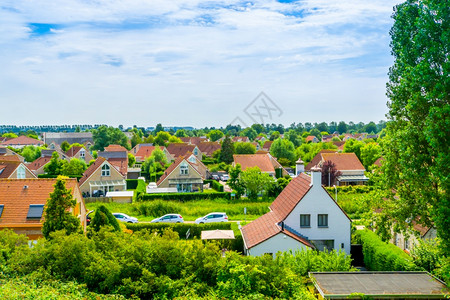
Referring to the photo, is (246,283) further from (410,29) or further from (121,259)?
(410,29)

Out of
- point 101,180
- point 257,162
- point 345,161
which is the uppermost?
point 345,161

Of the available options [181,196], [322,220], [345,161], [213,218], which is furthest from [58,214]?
[345,161]

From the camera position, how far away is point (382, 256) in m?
21.6

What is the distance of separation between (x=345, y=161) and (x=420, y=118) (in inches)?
1753

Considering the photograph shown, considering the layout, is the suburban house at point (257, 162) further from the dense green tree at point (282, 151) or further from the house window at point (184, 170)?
the dense green tree at point (282, 151)

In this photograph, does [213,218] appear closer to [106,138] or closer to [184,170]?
[184,170]

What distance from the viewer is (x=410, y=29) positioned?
15742mm

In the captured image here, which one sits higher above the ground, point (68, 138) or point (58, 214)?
point (68, 138)

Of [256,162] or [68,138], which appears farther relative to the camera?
[68,138]

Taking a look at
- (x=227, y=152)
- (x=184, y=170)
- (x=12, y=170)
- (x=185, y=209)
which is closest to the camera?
(x=185, y=209)

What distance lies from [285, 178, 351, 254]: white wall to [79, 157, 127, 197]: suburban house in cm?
3103

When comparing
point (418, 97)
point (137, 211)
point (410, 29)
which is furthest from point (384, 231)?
point (137, 211)

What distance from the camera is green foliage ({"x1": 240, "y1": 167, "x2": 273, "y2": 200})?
4394 cm

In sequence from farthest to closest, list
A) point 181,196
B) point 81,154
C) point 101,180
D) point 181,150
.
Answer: point 181,150 < point 81,154 < point 101,180 < point 181,196
